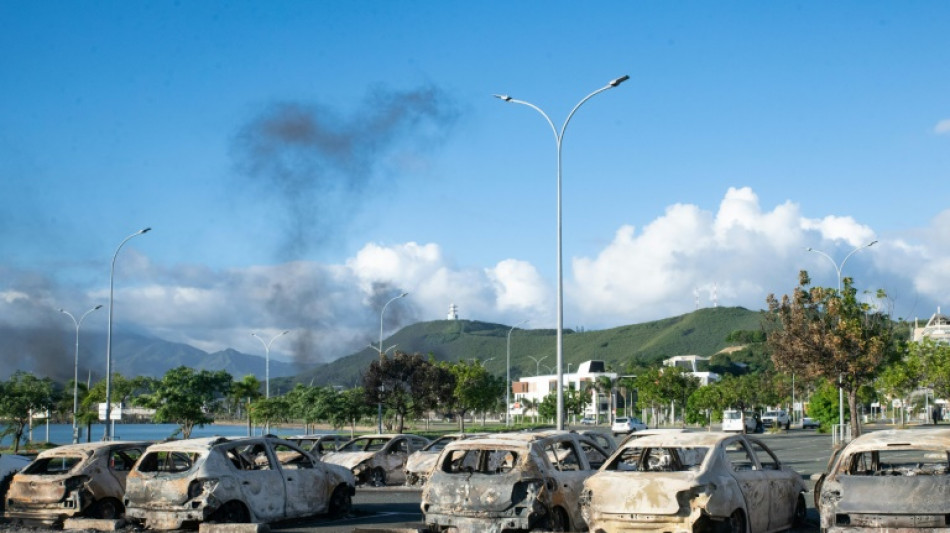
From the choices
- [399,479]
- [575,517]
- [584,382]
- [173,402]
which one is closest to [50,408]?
[173,402]

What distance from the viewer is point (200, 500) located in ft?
49.0

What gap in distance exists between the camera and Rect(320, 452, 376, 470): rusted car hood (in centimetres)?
2539

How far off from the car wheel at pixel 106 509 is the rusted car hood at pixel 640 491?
8604mm

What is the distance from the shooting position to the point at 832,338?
38.2 metres

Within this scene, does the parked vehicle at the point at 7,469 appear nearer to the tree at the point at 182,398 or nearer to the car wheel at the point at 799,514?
the car wheel at the point at 799,514

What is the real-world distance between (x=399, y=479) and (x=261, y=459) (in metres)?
9.35

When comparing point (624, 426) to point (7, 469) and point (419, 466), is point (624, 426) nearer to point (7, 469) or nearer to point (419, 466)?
point (419, 466)

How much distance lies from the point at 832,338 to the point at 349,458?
20327 millimetres

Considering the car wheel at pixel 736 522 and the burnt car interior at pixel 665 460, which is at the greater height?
the burnt car interior at pixel 665 460

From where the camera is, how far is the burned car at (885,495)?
11.5 meters

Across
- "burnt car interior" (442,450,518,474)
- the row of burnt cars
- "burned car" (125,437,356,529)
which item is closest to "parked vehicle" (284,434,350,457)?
the row of burnt cars

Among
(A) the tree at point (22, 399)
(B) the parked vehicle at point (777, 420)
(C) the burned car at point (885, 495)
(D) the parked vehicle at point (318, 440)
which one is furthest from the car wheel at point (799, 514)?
(B) the parked vehicle at point (777, 420)

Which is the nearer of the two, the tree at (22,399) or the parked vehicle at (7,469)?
the parked vehicle at (7,469)

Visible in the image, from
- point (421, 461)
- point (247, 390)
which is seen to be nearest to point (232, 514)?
point (421, 461)
